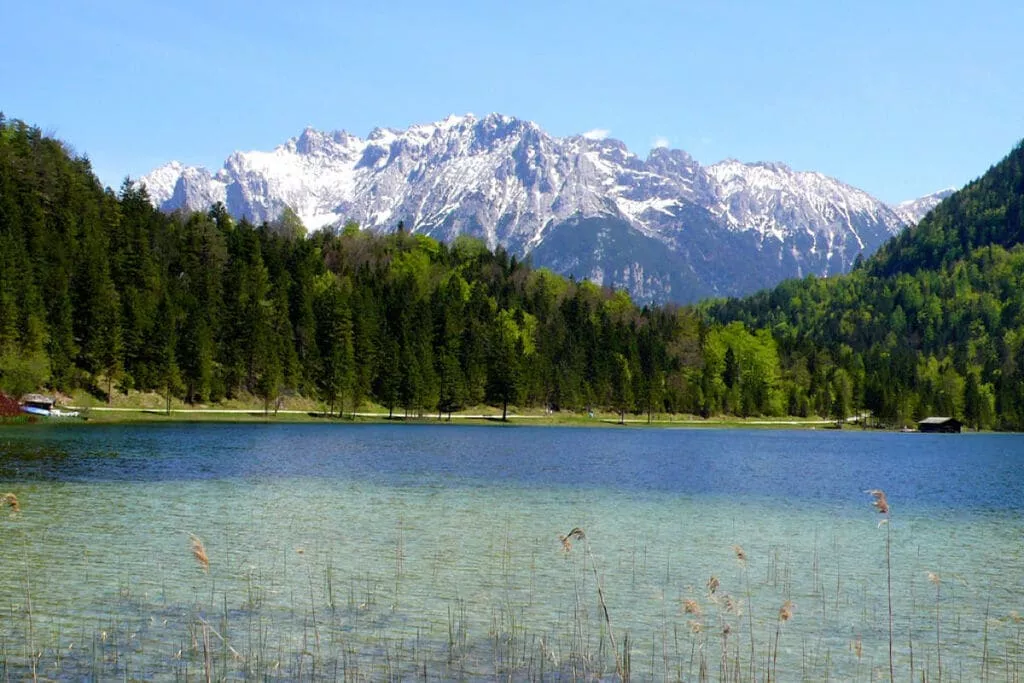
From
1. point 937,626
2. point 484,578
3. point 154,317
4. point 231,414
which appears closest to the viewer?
point 937,626

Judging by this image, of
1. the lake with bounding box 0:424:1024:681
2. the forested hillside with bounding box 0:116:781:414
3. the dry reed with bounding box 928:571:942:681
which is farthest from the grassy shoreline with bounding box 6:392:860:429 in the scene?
the dry reed with bounding box 928:571:942:681

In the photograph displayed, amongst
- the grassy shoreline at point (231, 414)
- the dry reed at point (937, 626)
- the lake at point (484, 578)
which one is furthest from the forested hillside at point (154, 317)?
the dry reed at point (937, 626)

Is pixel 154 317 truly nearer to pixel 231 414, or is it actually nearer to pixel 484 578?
pixel 231 414

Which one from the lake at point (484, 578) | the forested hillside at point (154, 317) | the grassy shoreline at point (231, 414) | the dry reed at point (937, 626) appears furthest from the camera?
the forested hillside at point (154, 317)

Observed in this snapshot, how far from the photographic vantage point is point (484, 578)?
29969 mm

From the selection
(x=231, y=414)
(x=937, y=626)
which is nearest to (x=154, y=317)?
(x=231, y=414)

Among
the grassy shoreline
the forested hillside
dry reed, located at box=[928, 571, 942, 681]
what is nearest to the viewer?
dry reed, located at box=[928, 571, 942, 681]

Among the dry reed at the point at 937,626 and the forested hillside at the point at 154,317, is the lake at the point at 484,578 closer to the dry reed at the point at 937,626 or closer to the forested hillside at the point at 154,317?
the dry reed at the point at 937,626

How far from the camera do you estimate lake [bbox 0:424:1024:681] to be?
21.1 m

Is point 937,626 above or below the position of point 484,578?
below

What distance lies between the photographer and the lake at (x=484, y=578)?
69.3 feet

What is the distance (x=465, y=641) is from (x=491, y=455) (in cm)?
6859

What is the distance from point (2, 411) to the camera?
362ft

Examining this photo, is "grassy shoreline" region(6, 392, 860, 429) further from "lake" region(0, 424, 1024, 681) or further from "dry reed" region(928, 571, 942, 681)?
"dry reed" region(928, 571, 942, 681)
